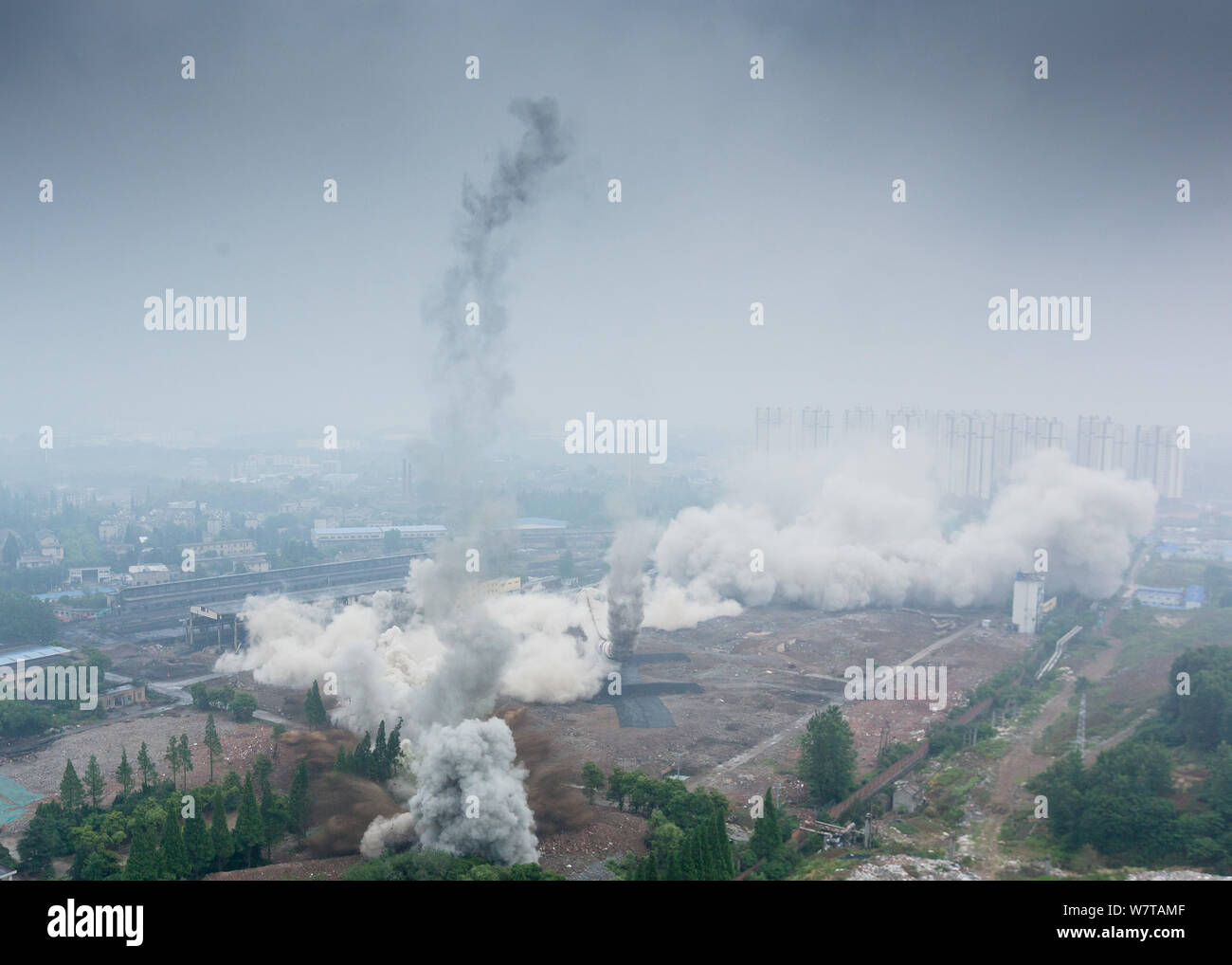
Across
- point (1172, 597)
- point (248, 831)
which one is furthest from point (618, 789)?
point (1172, 597)

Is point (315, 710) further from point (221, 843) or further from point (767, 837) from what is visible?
point (767, 837)

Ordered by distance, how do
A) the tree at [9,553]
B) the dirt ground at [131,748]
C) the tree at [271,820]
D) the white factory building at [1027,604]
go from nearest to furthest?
the tree at [271,820], the dirt ground at [131,748], the white factory building at [1027,604], the tree at [9,553]

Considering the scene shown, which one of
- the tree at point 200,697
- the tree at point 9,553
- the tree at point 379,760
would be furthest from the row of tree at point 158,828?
the tree at point 9,553

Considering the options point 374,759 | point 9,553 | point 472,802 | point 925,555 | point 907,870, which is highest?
point 925,555

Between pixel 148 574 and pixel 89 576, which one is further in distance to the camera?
pixel 89 576

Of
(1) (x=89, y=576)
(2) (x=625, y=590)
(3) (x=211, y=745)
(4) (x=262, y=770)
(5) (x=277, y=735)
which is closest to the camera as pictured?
(4) (x=262, y=770)

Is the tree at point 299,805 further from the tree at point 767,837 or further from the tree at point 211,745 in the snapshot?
the tree at point 767,837
